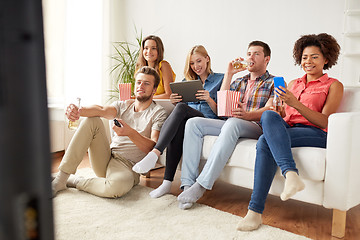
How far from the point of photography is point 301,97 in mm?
1906

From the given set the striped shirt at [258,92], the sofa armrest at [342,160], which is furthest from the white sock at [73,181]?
the sofa armrest at [342,160]

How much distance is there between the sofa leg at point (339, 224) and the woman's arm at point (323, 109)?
0.45 metres

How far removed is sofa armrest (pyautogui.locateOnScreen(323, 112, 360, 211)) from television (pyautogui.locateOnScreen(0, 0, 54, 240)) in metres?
1.56

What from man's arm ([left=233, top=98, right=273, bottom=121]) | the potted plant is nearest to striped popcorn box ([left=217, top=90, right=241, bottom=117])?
man's arm ([left=233, top=98, right=273, bottom=121])

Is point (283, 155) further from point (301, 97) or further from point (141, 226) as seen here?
point (141, 226)

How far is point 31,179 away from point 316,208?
2.09 metres

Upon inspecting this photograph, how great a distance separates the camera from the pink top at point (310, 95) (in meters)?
1.82

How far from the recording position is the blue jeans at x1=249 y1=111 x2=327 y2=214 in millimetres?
1548

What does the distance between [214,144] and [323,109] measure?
633 mm

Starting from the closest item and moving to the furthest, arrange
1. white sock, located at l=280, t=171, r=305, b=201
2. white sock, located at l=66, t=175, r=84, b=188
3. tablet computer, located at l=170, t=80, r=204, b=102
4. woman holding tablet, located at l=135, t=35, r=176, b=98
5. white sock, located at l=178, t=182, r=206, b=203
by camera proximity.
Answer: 1. white sock, located at l=280, t=171, r=305, b=201
2. white sock, located at l=178, t=182, r=206, b=203
3. white sock, located at l=66, t=175, r=84, b=188
4. tablet computer, located at l=170, t=80, r=204, b=102
5. woman holding tablet, located at l=135, t=35, r=176, b=98

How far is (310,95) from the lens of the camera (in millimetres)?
1855

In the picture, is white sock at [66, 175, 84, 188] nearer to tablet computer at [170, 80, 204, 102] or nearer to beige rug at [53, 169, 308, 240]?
beige rug at [53, 169, 308, 240]

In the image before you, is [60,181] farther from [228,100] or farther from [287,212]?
[287,212]

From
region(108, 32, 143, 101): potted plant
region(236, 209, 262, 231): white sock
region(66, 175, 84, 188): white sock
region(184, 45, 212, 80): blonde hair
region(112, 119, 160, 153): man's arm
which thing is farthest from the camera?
region(108, 32, 143, 101): potted plant
